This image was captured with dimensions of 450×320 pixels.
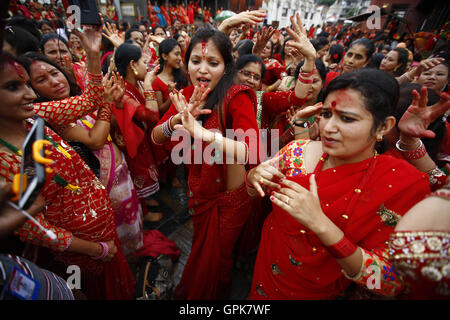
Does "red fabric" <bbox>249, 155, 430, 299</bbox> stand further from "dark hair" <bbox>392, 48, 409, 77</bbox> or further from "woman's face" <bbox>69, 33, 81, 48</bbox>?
"woman's face" <bbox>69, 33, 81, 48</bbox>

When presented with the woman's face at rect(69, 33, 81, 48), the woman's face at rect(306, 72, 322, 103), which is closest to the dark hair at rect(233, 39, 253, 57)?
the woman's face at rect(306, 72, 322, 103)

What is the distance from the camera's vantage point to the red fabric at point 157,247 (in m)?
2.16

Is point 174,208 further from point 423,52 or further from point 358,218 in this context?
point 423,52

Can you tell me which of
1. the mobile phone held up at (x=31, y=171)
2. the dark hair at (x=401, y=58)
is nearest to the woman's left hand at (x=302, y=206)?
the mobile phone held up at (x=31, y=171)

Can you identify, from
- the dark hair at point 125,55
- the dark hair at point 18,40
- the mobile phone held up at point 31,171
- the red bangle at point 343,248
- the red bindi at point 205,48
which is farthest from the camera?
the dark hair at point 125,55

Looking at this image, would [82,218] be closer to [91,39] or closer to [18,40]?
[91,39]

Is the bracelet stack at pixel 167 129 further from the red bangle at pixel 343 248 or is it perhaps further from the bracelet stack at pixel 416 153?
the bracelet stack at pixel 416 153

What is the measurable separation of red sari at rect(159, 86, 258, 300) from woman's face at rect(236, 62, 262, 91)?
32.1 inches

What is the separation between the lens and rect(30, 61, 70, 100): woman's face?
1552 millimetres

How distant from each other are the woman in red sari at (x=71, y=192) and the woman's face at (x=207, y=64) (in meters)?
0.75

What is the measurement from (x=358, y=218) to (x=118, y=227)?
207cm

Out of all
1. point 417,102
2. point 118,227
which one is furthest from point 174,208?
point 417,102

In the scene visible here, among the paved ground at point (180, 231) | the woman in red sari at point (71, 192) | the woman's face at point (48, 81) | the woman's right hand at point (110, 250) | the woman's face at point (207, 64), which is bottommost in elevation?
the paved ground at point (180, 231)
